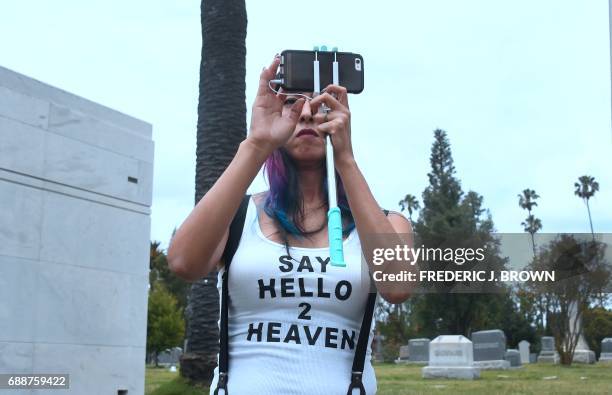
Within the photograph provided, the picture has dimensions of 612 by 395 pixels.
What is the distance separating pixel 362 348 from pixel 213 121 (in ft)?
21.1

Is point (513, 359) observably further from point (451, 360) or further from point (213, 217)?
point (213, 217)

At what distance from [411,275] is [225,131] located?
626 cm

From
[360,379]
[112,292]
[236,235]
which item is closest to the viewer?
[360,379]

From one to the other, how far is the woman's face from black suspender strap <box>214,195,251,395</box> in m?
0.21

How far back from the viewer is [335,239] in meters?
1.64

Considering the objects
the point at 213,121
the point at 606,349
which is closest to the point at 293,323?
the point at 213,121

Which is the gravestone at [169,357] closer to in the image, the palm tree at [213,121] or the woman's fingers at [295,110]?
the palm tree at [213,121]

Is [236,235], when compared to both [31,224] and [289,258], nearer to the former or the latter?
[289,258]

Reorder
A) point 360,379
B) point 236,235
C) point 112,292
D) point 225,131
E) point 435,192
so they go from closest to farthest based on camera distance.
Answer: point 360,379
point 236,235
point 225,131
point 112,292
point 435,192

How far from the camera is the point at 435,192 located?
53375 mm

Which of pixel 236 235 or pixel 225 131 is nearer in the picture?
pixel 236 235

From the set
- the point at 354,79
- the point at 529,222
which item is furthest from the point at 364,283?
the point at 529,222

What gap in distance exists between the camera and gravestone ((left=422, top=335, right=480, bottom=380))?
2062 centimetres

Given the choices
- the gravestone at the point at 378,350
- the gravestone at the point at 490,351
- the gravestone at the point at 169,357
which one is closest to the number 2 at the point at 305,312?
the gravestone at the point at 490,351
